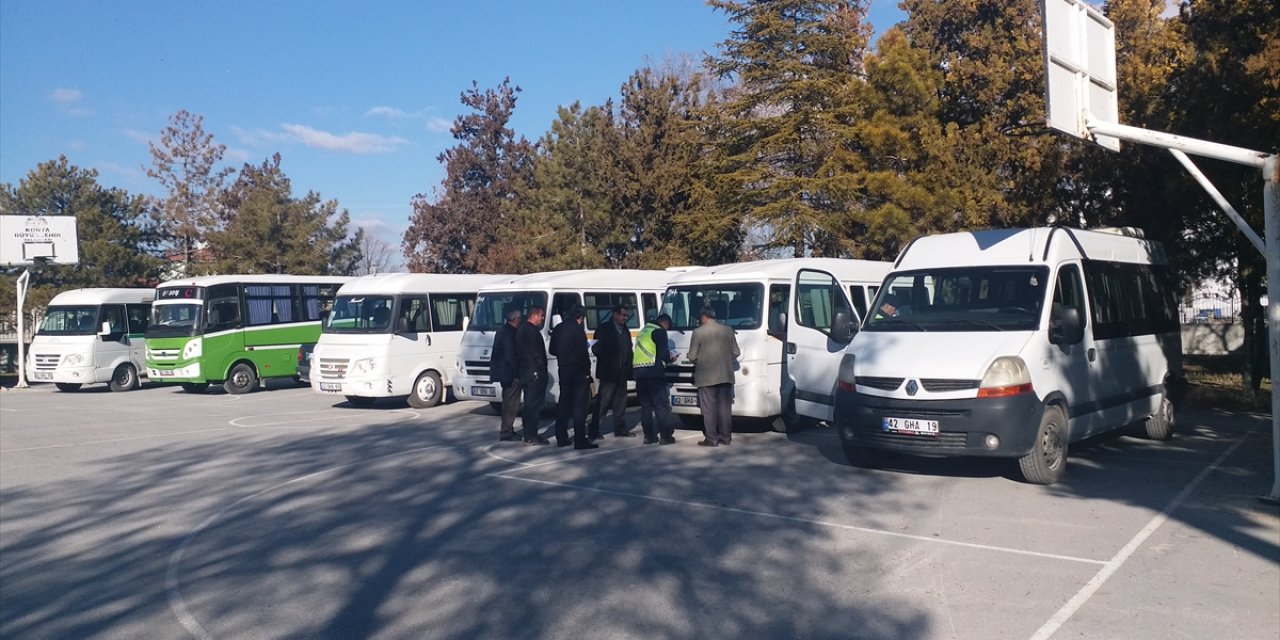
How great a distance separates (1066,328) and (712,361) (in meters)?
4.23

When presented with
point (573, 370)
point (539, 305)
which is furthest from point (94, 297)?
point (573, 370)

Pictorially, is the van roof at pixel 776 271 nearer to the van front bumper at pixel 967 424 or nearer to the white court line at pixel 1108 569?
the van front bumper at pixel 967 424

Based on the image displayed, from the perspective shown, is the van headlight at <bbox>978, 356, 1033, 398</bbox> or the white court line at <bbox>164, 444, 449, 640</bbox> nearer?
the white court line at <bbox>164, 444, 449, 640</bbox>

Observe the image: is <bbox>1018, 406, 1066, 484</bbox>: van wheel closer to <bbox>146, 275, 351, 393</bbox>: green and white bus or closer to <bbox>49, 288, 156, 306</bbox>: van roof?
<bbox>146, 275, 351, 393</bbox>: green and white bus

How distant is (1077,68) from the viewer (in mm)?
10242

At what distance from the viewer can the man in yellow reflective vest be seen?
13047mm

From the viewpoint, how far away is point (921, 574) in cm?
681

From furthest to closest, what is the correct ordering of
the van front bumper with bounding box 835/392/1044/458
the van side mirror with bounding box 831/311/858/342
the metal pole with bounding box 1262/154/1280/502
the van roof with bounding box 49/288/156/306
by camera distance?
the van roof with bounding box 49/288/156/306 < the van side mirror with bounding box 831/311/858/342 < the van front bumper with bounding box 835/392/1044/458 < the metal pole with bounding box 1262/154/1280/502

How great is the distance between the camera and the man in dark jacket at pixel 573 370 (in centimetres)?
1279

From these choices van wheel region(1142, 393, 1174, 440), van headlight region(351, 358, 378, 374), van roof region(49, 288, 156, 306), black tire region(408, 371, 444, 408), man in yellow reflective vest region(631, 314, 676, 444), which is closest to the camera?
van wheel region(1142, 393, 1174, 440)

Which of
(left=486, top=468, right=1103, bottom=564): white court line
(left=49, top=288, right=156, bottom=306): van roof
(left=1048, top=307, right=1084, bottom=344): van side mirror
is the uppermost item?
(left=49, top=288, right=156, bottom=306): van roof

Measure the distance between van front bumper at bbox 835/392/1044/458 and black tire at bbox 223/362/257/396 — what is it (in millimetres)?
19446

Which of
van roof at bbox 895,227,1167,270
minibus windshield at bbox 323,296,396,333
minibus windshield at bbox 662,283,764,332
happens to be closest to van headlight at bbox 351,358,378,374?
minibus windshield at bbox 323,296,396,333

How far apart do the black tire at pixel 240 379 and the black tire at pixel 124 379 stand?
4879mm
